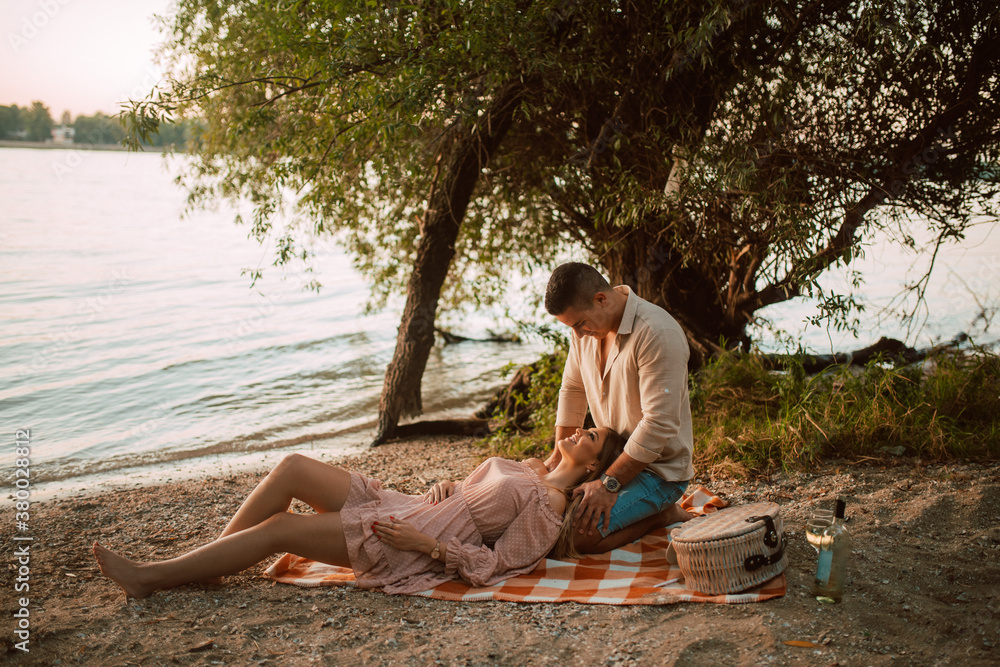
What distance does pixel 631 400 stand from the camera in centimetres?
369

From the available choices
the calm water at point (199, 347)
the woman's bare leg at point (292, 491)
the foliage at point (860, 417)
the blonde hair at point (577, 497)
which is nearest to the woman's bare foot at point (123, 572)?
the woman's bare leg at point (292, 491)

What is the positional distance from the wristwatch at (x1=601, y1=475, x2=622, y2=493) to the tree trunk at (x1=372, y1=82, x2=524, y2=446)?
349 centimetres

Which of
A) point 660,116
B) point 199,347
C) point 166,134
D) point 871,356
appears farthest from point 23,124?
point 871,356

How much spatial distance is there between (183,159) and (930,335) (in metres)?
10.0

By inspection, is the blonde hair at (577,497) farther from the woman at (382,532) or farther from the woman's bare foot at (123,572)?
the woman's bare foot at (123,572)

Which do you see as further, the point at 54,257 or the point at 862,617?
the point at 54,257

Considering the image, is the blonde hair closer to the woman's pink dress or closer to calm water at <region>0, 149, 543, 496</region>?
the woman's pink dress

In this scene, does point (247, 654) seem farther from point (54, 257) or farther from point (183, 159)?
point (54, 257)

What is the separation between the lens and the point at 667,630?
283cm

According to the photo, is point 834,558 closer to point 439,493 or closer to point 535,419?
point 439,493

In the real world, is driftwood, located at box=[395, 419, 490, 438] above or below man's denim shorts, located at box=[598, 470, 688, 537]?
below

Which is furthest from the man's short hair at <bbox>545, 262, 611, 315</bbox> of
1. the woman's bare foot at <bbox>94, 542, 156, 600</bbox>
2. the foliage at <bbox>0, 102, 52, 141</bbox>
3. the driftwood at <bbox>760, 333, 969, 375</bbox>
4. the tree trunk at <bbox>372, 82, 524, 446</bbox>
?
the foliage at <bbox>0, 102, 52, 141</bbox>

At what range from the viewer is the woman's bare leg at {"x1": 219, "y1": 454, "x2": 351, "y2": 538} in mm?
3246

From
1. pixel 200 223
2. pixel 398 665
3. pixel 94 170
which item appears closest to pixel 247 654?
pixel 398 665
